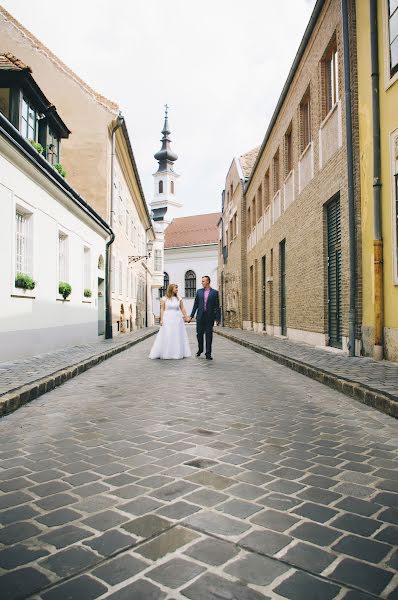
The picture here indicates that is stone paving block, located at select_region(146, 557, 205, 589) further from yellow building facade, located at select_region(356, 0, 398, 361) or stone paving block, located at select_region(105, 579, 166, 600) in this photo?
yellow building facade, located at select_region(356, 0, 398, 361)

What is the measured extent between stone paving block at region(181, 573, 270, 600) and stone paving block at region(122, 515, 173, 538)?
469mm

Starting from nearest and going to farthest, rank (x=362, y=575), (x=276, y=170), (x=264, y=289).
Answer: (x=362, y=575) → (x=276, y=170) → (x=264, y=289)

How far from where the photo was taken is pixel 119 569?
6.73 ft

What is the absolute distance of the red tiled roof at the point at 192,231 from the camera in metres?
63.8

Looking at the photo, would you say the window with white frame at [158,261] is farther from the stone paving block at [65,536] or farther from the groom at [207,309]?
the stone paving block at [65,536]

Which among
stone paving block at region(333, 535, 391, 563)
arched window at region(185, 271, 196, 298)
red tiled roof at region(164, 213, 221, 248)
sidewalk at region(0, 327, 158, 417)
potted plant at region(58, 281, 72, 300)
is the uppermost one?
red tiled roof at region(164, 213, 221, 248)

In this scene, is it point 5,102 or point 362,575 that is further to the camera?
point 5,102

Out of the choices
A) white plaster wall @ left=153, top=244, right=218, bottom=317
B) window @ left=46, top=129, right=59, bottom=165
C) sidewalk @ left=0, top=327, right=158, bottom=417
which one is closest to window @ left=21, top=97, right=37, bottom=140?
window @ left=46, top=129, right=59, bottom=165

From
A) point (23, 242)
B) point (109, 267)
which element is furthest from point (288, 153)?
point (23, 242)

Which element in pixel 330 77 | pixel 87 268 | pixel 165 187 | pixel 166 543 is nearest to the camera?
pixel 166 543

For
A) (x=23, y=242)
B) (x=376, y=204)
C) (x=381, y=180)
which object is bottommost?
(x=23, y=242)

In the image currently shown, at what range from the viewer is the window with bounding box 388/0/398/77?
8.51 m

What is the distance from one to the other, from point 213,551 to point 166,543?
0.22 meters

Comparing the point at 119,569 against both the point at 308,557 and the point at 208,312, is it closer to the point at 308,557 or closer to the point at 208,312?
the point at 308,557
